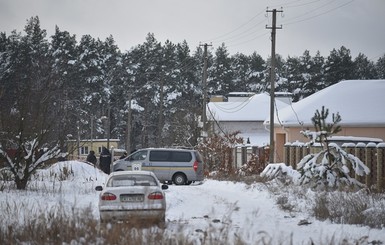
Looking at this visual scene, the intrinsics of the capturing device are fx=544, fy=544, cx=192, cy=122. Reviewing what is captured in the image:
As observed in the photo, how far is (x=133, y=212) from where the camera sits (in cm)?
1014

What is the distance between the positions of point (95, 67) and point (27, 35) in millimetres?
11702

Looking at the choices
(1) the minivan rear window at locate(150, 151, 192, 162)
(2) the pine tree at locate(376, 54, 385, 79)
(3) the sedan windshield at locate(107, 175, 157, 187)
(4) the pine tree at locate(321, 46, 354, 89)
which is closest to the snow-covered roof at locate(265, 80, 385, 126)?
(1) the minivan rear window at locate(150, 151, 192, 162)

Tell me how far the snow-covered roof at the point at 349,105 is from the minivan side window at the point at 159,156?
773 centimetres

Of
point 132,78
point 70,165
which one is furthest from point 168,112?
point 70,165

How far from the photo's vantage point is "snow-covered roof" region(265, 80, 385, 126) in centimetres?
2906

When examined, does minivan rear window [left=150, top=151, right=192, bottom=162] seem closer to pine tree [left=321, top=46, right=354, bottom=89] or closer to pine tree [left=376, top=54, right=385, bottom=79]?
pine tree [left=321, top=46, right=354, bottom=89]

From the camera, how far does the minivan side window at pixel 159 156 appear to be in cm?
2847

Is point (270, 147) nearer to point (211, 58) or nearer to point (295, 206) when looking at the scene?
point (295, 206)

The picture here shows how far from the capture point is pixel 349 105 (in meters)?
30.9

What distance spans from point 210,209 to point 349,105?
17.5 meters

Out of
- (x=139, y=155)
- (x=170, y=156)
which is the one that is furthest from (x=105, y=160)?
(x=170, y=156)

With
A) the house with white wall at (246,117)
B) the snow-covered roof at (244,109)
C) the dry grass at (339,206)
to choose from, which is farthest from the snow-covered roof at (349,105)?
the snow-covered roof at (244,109)

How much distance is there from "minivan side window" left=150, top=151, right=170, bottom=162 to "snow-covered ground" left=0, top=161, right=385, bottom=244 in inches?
115

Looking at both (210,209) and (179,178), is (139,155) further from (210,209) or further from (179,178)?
(210,209)
